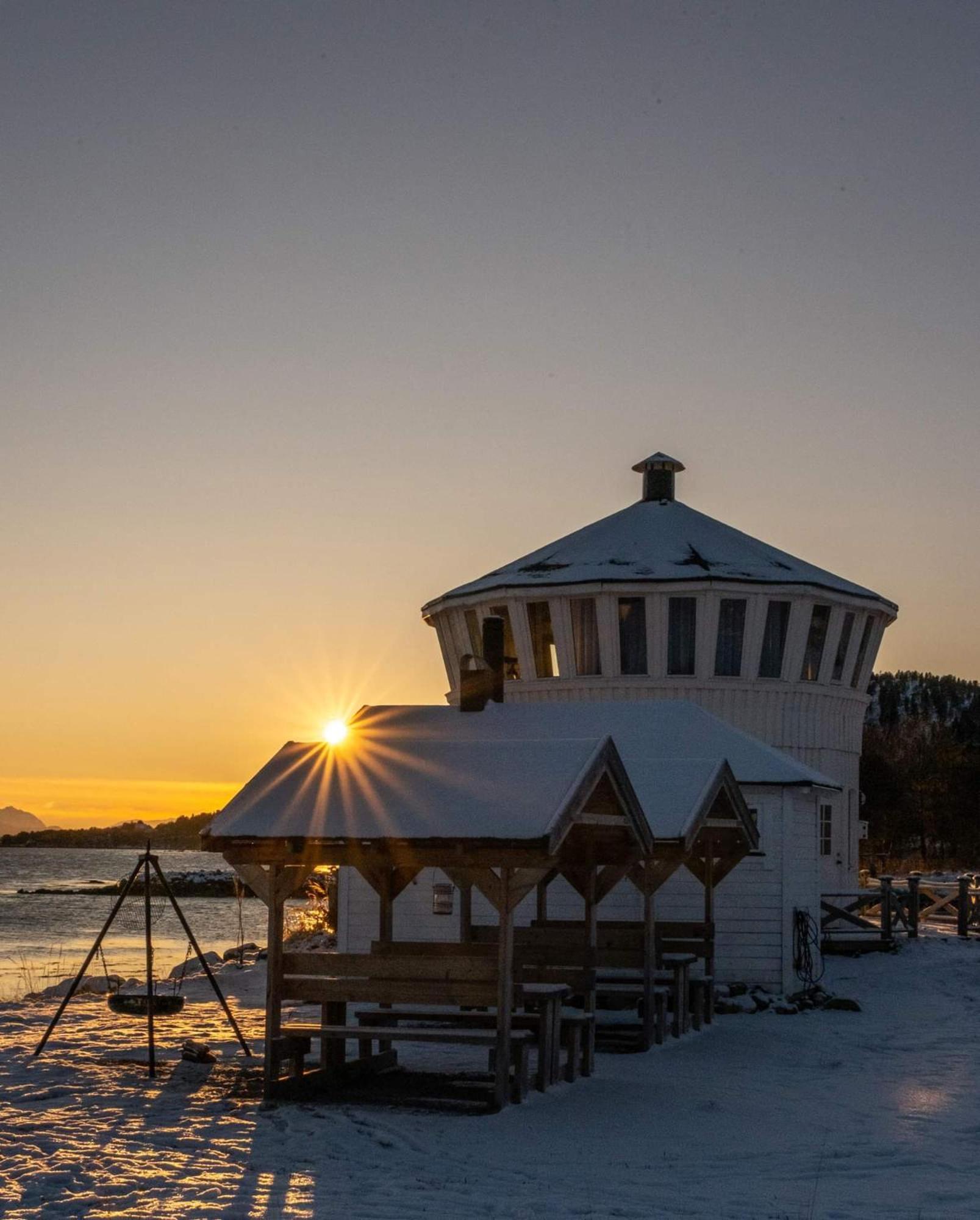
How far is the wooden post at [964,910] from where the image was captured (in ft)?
114

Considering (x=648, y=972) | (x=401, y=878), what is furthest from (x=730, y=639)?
(x=401, y=878)

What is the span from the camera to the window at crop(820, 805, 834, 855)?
3625cm

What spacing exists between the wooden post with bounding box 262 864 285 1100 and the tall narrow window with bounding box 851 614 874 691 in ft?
83.9

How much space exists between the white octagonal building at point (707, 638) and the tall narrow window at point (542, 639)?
3cm

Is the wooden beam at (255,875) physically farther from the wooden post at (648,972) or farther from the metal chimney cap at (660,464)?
the metal chimney cap at (660,464)

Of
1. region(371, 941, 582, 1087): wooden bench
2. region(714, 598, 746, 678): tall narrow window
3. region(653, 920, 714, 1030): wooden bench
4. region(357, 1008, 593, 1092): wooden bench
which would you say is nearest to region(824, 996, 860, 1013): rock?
region(653, 920, 714, 1030): wooden bench

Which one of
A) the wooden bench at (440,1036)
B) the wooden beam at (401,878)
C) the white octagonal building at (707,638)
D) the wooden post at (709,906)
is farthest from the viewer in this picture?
the white octagonal building at (707,638)

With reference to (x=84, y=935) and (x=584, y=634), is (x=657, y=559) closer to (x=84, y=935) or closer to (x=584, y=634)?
(x=584, y=634)

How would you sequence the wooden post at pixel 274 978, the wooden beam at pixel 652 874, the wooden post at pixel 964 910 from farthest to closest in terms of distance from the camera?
the wooden post at pixel 964 910 → the wooden beam at pixel 652 874 → the wooden post at pixel 274 978

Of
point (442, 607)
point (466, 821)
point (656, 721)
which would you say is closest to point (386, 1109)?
point (466, 821)

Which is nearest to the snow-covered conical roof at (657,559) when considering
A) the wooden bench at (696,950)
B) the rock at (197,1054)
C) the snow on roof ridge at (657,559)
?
the snow on roof ridge at (657,559)

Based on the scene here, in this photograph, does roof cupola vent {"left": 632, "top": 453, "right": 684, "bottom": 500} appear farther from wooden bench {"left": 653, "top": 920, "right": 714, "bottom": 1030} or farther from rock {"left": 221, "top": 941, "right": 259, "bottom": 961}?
wooden bench {"left": 653, "top": 920, "right": 714, "bottom": 1030}

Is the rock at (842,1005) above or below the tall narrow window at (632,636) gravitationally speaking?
below

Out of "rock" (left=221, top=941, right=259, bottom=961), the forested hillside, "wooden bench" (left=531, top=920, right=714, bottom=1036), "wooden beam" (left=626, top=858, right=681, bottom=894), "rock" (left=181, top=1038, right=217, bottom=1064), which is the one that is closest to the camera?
"rock" (left=181, top=1038, right=217, bottom=1064)
